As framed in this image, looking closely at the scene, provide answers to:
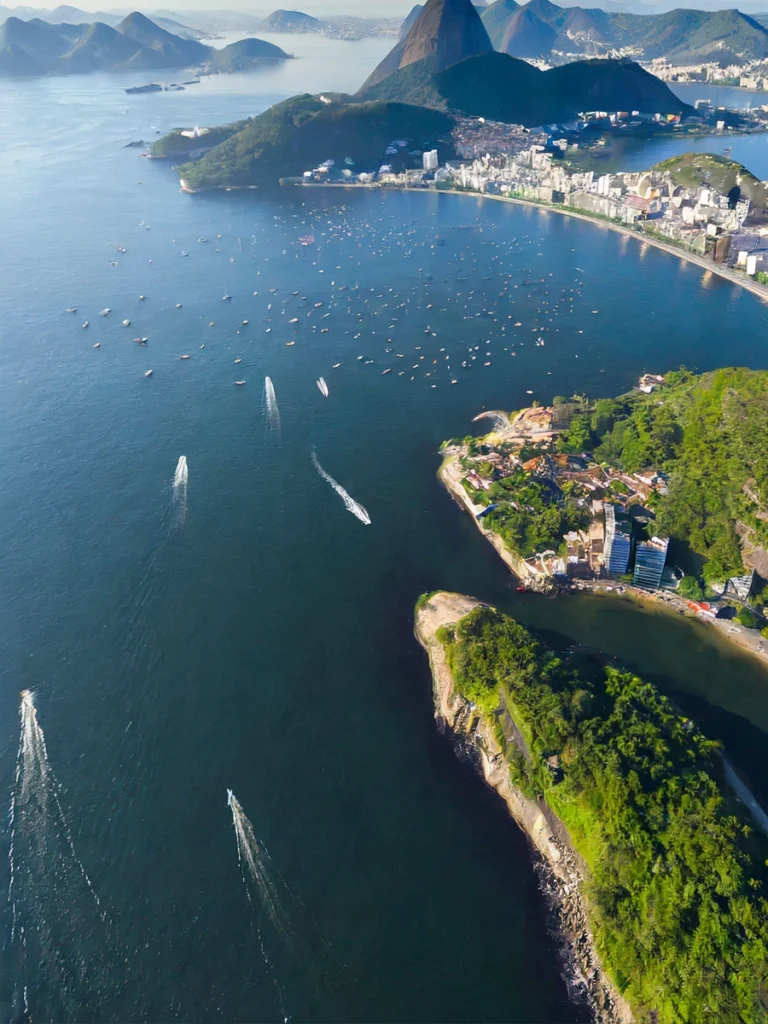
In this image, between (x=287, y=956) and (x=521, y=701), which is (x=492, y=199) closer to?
(x=521, y=701)

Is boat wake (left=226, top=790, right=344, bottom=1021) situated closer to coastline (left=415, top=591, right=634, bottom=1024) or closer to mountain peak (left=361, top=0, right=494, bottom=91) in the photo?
coastline (left=415, top=591, right=634, bottom=1024)

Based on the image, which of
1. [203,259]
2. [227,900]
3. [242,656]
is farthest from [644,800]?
[203,259]

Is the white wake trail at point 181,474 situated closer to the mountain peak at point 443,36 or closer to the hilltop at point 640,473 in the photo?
the hilltop at point 640,473

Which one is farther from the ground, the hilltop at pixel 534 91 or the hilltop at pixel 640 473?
the hilltop at pixel 534 91

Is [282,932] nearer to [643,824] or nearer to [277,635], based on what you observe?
[643,824]

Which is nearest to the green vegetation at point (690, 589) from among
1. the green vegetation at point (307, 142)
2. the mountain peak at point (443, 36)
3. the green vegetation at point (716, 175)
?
the green vegetation at point (716, 175)
